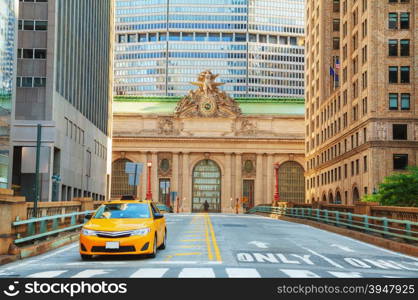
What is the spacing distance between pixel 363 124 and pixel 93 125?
101 ft

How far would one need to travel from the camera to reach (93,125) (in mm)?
75812

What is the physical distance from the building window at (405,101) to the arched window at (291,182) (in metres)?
50.7

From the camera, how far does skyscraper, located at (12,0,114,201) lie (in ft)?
177

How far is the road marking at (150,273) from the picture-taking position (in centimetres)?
1388

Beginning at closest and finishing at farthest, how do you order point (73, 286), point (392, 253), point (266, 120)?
point (73, 286) < point (392, 253) < point (266, 120)

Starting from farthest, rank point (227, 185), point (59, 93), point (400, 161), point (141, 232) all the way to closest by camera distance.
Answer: point (227, 185)
point (400, 161)
point (59, 93)
point (141, 232)

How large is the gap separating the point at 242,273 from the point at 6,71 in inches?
1400

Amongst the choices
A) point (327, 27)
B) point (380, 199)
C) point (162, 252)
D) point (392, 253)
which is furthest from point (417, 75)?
point (162, 252)

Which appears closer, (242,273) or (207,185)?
(242,273)

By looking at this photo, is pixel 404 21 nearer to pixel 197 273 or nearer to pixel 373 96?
pixel 373 96

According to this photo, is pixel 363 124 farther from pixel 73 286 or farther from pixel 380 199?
pixel 73 286

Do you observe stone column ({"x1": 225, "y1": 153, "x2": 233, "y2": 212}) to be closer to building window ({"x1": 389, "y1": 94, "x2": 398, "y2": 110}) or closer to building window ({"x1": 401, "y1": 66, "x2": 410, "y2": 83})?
building window ({"x1": 389, "y1": 94, "x2": 398, "y2": 110})

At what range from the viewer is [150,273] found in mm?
14508

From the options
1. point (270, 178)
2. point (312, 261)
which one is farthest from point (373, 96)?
point (270, 178)
